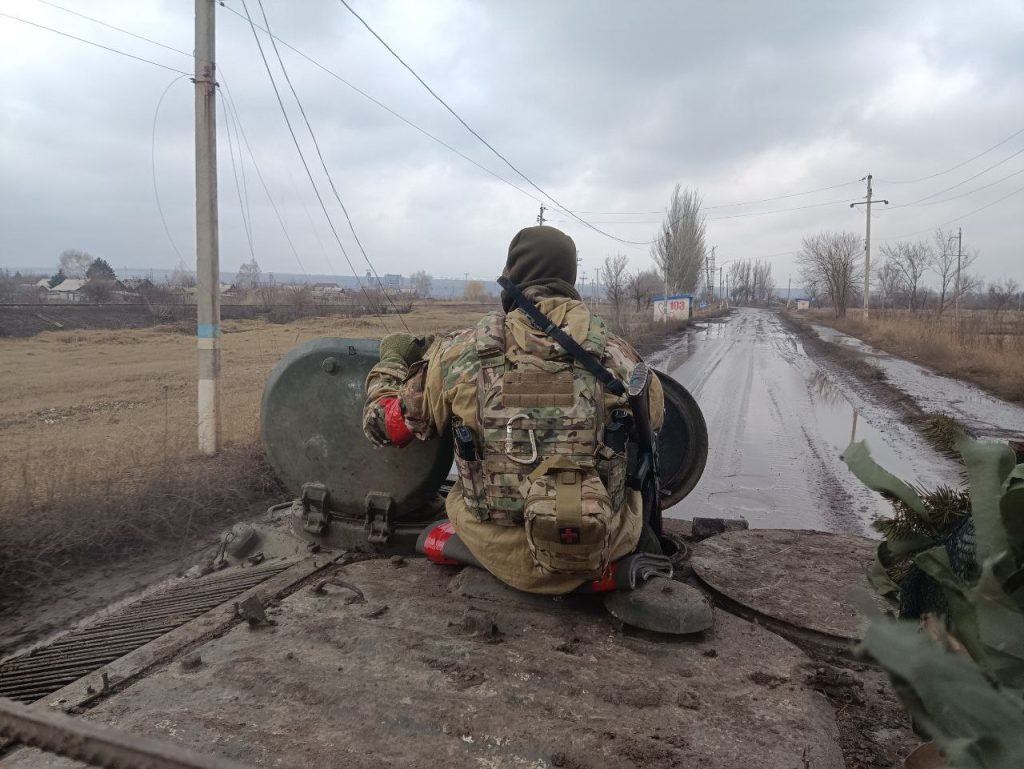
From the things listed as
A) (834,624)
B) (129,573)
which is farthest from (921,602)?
(129,573)

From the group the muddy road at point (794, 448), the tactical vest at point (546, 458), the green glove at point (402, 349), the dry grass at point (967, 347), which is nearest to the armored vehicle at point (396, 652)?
the green glove at point (402, 349)

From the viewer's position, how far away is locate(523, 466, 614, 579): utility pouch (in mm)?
2076

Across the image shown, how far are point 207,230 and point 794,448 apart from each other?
7.14m

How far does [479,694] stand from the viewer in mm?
1861

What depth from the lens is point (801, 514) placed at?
6.32 meters

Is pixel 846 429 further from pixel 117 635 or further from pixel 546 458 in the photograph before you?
pixel 117 635

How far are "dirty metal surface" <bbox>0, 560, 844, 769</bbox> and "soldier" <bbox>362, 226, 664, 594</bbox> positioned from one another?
0.23 meters

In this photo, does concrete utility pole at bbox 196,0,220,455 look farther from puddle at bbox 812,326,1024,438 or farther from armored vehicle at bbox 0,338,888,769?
puddle at bbox 812,326,1024,438

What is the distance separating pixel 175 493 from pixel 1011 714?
603cm

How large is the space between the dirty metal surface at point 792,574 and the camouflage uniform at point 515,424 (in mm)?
504

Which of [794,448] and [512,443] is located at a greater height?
[512,443]

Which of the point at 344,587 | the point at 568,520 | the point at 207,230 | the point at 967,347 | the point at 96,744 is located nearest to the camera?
the point at 96,744

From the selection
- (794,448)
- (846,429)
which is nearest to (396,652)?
(794,448)

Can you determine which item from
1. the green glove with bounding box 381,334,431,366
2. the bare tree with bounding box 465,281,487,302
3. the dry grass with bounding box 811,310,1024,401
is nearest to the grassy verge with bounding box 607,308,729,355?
the dry grass with bounding box 811,310,1024,401
